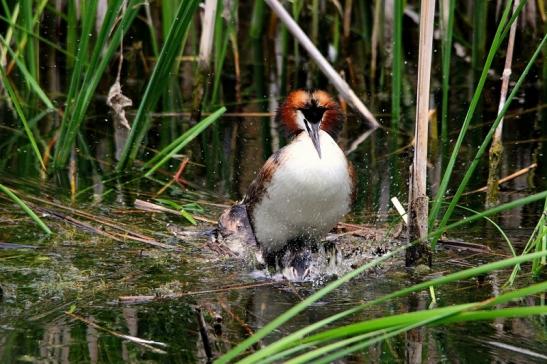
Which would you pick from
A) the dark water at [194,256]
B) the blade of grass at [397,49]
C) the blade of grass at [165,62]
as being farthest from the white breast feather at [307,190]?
the blade of grass at [397,49]

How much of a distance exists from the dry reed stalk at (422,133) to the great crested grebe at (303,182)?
1.63 ft

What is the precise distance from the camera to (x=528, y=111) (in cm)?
956

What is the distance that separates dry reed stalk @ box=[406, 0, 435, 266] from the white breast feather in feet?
1.60

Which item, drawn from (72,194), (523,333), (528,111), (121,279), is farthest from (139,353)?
(528,111)

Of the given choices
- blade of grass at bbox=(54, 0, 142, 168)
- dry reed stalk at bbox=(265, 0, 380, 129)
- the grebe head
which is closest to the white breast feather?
the grebe head

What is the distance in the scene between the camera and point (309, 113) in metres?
5.86

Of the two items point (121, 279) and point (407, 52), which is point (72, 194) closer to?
point (121, 279)

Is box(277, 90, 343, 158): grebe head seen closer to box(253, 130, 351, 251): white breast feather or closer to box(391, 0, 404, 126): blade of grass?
box(253, 130, 351, 251): white breast feather

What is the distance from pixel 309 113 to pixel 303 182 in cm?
48

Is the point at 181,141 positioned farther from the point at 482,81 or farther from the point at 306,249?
the point at 482,81

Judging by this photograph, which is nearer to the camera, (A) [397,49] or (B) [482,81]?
(B) [482,81]

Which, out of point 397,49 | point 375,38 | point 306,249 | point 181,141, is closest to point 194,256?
point 306,249

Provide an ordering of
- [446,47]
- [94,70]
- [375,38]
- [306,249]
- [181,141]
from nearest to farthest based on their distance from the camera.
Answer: [306,249]
[446,47]
[94,70]
[181,141]
[375,38]

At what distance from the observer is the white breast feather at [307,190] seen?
5590 millimetres
